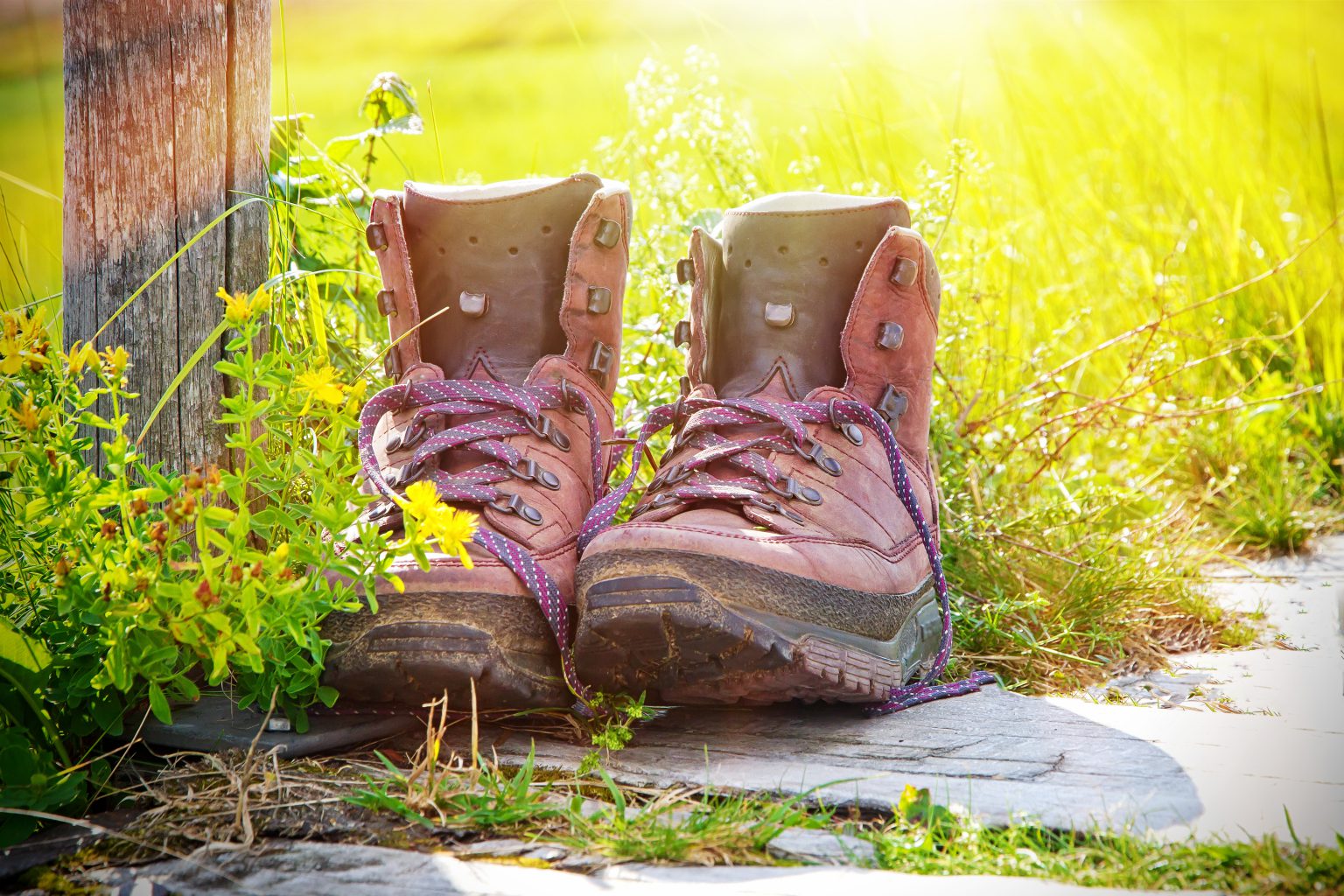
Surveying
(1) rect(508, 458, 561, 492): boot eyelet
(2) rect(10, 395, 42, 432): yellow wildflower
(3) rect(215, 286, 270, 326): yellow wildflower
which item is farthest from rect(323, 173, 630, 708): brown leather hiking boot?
(2) rect(10, 395, 42, 432): yellow wildflower

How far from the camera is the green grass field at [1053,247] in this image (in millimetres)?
2715

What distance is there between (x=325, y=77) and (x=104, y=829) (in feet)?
37.5

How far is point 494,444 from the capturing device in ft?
6.58

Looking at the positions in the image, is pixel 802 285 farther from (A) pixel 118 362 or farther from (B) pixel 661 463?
(A) pixel 118 362

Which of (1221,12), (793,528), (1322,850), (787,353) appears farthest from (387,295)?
(1221,12)

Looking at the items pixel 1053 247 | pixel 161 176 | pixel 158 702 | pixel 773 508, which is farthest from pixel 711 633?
pixel 1053 247

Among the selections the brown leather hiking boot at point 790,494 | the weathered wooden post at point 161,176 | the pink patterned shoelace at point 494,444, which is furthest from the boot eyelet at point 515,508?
the weathered wooden post at point 161,176

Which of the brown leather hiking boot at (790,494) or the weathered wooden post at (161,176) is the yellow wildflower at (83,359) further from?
the brown leather hiking boot at (790,494)

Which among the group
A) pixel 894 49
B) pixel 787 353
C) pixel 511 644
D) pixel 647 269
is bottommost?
pixel 511 644

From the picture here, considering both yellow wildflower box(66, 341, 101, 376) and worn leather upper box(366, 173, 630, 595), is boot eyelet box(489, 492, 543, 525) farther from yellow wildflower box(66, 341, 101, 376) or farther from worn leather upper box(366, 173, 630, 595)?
yellow wildflower box(66, 341, 101, 376)

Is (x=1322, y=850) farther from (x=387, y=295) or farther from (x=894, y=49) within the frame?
(x=894, y=49)

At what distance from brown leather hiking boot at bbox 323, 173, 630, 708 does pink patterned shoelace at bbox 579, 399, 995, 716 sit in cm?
13

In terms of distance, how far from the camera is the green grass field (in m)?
2.71

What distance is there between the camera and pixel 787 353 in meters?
2.21
